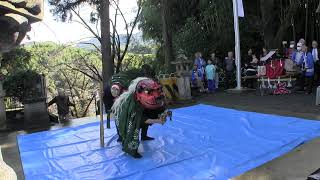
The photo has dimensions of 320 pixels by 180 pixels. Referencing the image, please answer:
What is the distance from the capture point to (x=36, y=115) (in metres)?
8.00

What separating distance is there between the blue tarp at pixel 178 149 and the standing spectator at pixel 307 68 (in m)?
2.75

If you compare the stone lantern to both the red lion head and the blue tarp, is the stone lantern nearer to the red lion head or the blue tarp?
the blue tarp

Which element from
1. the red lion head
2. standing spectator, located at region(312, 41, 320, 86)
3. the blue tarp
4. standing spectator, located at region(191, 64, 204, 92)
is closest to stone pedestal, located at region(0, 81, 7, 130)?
the blue tarp

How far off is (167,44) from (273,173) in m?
8.19

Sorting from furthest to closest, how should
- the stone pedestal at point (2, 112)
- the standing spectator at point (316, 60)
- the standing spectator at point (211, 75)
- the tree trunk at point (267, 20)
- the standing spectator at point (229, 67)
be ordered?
the tree trunk at point (267, 20)
the standing spectator at point (229, 67)
the standing spectator at point (211, 75)
the standing spectator at point (316, 60)
the stone pedestal at point (2, 112)

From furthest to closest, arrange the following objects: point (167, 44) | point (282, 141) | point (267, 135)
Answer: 1. point (167, 44)
2. point (267, 135)
3. point (282, 141)

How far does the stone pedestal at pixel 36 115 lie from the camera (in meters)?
7.92

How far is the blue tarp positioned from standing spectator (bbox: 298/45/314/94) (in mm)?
2750

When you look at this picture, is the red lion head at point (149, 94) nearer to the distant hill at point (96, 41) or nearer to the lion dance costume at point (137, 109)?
the lion dance costume at point (137, 109)

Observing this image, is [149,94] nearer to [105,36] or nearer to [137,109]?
[137,109]

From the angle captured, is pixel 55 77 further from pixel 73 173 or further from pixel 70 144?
pixel 73 173

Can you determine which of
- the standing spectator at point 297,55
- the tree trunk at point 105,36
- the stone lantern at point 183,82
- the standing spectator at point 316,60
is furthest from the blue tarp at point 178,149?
the tree trunk at point 105,36

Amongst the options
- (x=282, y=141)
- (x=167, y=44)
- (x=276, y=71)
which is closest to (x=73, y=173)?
(x=282, y=141)

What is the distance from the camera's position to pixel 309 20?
41.7 feet
